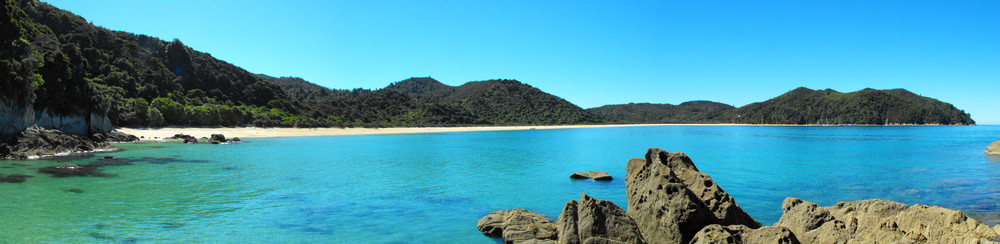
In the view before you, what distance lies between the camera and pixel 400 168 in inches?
1051

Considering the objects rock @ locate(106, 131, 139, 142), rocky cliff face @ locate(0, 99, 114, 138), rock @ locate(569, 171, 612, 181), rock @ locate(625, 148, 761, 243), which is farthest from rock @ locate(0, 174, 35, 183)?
rock @ locate(106, 131, 139, 142)

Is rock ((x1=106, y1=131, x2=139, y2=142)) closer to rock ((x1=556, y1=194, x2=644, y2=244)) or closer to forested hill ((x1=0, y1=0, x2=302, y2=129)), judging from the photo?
forested hill ((x1=0, y1=0, x2=302, y2=129))

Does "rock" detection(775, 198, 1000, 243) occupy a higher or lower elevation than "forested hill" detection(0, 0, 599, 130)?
lower

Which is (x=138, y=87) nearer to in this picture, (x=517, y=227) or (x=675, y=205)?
(x=517, y=227)

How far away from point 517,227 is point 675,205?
3597 millimetres

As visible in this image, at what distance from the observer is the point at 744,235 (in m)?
7.48

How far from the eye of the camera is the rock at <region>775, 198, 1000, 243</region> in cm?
734

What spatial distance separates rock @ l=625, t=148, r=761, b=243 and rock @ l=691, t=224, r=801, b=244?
1.01m

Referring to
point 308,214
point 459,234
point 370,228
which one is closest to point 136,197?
point 308,214

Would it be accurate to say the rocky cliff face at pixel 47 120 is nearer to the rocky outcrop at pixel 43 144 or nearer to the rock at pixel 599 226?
the rocky outcrop at pixel 43 144

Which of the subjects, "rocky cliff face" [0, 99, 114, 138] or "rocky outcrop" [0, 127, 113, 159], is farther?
→ "rocky outcrop" [0, 127, 113, 159]

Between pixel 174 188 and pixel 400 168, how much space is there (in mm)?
11179

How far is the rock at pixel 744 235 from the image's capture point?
23.0ft

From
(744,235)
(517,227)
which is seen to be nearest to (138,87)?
(517,227)
